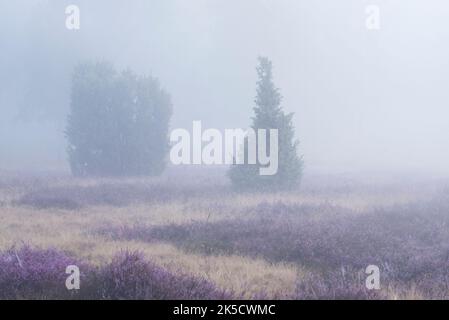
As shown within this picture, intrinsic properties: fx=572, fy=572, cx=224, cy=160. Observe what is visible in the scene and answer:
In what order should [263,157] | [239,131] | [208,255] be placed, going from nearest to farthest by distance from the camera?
[208,255] < [263,157] < [239,131]

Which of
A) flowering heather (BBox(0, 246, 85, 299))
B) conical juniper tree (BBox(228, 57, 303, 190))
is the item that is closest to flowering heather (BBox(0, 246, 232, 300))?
flowering heather (BBox(0, 246, 85, 299))

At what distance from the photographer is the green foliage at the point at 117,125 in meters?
34.5

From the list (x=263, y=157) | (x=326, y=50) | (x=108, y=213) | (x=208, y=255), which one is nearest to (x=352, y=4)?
(x=326, y=50)

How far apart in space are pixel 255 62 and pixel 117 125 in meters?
39.8

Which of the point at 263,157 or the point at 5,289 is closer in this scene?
the point at 5,289

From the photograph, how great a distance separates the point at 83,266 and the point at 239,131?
57.0 meters

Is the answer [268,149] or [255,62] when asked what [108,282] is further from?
[255,62]

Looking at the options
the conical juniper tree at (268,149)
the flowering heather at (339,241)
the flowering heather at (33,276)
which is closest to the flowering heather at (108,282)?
the flowering heather at (33,276)

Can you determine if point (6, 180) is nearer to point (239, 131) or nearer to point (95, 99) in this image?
point (95, 99)

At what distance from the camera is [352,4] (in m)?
73.1

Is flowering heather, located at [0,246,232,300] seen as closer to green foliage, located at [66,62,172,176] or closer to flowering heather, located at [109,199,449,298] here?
flowering heather, located at [109,199,449,298]

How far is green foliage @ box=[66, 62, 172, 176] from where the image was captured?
34.5 metres

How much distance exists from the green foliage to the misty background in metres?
17.4

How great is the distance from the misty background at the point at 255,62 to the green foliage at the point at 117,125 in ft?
57.1
